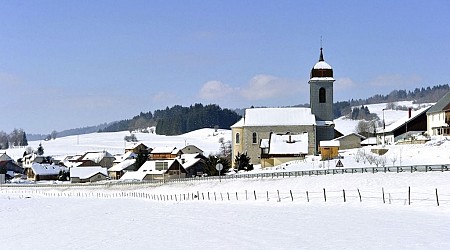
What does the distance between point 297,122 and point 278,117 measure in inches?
138

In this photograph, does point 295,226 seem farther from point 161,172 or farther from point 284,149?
point 161,172

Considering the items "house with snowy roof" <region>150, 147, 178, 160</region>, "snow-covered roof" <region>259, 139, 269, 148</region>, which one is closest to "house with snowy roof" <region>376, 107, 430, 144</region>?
"snow-covered roof" <region>259, 139, 269, 148</region>

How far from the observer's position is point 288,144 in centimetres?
9131

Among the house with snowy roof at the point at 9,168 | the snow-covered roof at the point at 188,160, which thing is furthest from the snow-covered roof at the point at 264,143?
the house with snowy roof at the point at 9,168

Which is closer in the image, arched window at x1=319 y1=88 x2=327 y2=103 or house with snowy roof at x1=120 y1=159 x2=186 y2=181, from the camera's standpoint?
arched window at x1=319 y1=88 x2=327 y2=103

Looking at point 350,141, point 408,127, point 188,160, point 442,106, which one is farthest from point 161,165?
point 442,106

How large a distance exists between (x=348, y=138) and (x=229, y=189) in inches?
1519

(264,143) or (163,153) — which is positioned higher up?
(264,143)

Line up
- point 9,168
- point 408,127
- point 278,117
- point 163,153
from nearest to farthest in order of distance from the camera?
point 408,127 < point 278,117 < point 163,153 < point 9,168

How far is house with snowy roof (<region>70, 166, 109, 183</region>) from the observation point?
126125 mm

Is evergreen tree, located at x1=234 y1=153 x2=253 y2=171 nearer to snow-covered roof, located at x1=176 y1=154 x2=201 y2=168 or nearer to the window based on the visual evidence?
the window

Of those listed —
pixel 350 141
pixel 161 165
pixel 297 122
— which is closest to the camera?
pixel 350 141

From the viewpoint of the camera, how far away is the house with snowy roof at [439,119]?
287ft

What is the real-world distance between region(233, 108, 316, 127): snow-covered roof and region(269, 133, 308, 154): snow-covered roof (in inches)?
269
